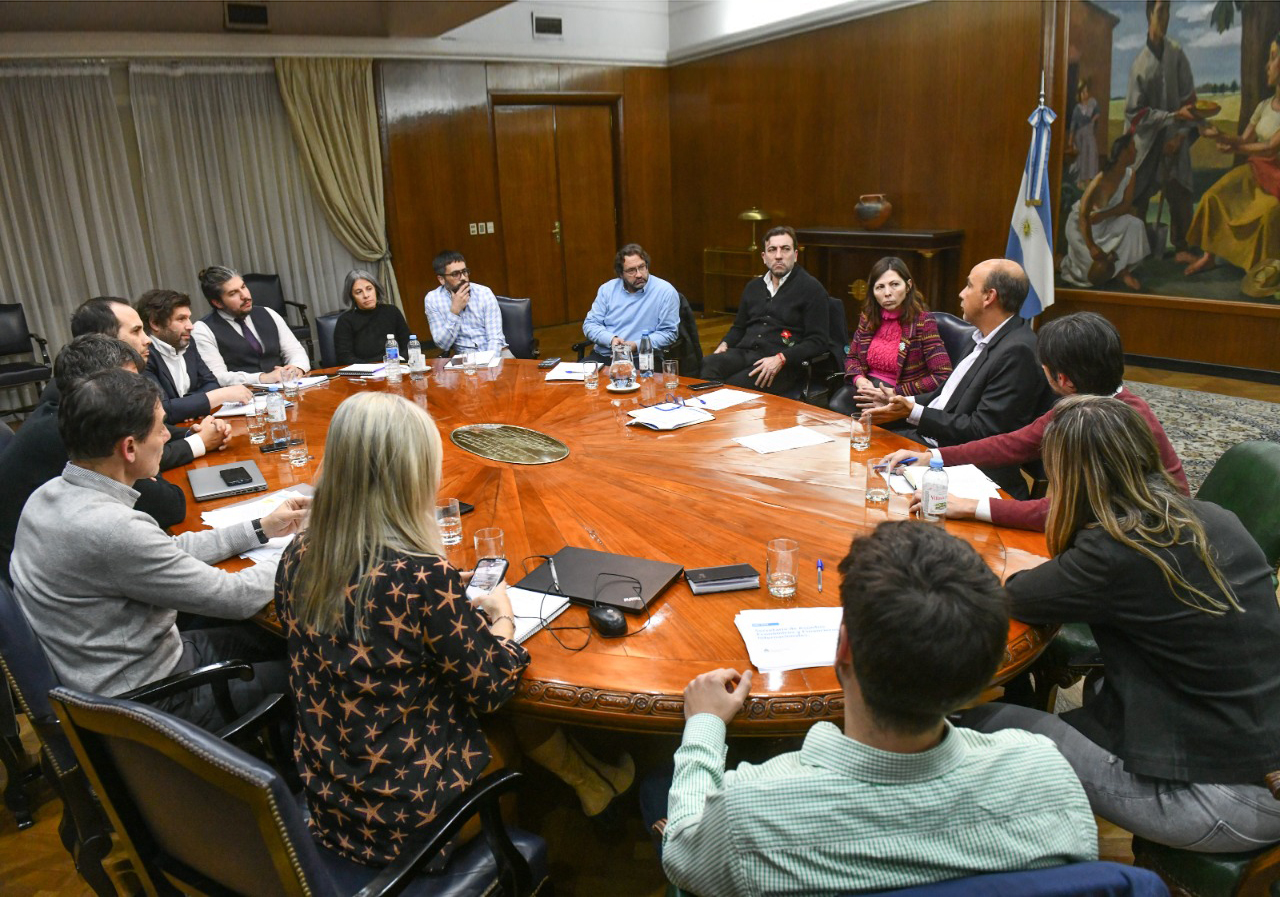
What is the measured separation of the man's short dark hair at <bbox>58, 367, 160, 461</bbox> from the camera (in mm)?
1914

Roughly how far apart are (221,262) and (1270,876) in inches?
310

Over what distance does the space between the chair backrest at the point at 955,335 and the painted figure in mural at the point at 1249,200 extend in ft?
10.1

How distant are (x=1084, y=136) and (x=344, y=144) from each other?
20.1ft

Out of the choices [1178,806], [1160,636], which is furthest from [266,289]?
[1178,806]

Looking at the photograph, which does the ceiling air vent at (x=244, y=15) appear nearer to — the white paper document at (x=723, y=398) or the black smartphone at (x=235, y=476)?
the black smartphone at (x=235, y=476)

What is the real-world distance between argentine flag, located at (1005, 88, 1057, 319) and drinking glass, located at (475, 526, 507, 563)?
18.3 feet

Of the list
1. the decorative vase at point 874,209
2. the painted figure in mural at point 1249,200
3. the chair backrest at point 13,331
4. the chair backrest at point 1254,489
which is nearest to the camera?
the chair backrest at point 1254,489

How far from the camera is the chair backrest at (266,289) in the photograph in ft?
22.9

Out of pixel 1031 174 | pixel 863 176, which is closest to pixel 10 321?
pixel 863 176

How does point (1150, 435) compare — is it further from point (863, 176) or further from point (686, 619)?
point (863, 176)

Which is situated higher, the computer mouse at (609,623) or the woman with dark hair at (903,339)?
the woman with dark hair at (903,339)

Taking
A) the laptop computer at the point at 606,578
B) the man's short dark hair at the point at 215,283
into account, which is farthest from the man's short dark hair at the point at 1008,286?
the man's short dark hair at the point at 215,283

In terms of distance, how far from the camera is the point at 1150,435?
1.63m

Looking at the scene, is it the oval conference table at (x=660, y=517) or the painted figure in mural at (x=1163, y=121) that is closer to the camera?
the oval conference table at (x=660, y=517)
